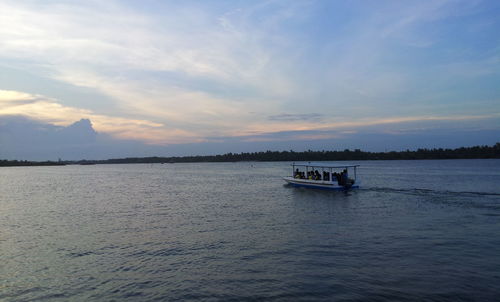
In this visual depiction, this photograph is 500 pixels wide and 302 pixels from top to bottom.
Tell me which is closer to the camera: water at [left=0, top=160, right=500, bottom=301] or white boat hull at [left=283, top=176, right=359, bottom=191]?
water at [left=0, top=160, right=500, bottom=301]

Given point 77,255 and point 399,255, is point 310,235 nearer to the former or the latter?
point 399,255

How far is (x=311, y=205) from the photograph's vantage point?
3303cm

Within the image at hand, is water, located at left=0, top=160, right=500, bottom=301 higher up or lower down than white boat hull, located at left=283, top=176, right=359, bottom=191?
lower down

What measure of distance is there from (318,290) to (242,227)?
11168 mm

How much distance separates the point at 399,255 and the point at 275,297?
732 cm

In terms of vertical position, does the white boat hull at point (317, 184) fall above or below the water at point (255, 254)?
above

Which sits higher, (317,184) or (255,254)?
(317,184)

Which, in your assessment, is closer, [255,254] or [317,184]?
[255,254]

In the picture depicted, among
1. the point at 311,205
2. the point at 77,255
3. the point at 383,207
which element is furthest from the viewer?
the point at 311,205

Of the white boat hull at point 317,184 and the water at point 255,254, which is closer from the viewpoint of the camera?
the water at point 255,254

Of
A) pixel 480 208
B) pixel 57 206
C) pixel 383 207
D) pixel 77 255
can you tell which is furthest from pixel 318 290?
pixel 57 206

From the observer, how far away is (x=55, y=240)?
20016mm

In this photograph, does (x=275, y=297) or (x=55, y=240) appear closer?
(x=275, y=297)

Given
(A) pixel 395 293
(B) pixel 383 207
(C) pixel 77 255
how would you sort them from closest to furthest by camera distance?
(A) pixel 395 293
(C) pixel 77 255
(B) pixel 383 207
